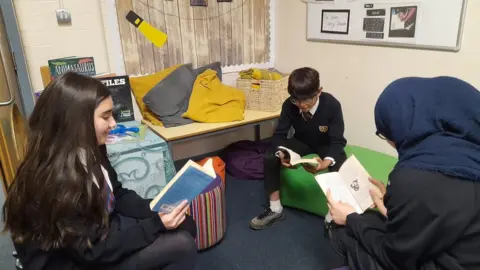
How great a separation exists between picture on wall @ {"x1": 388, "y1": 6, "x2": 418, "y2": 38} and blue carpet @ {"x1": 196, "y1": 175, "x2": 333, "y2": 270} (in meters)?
1.21

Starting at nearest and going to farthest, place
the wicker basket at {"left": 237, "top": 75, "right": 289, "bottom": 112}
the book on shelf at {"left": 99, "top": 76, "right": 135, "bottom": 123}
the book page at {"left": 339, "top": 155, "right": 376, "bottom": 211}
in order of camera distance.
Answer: the book page at {"left": 339, "top": 155, "right": 376, "bottom": 211} < the book on shelf at {"left": 99, "top": 76, "right": 135, "bottom": 123} < the wicker basket at {"left": 237, "top": 75, "right": 289, "bottom": 112}

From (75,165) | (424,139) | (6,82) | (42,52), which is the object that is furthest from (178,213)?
(42,52)

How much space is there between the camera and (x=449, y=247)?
0.90 meters

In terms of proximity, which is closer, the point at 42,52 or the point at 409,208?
the point at 409,208

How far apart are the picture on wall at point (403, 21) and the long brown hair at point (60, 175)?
1.78 meters

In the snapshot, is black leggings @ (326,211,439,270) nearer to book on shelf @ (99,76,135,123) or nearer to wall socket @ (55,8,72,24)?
book on shelf @ (99,76,135,123)

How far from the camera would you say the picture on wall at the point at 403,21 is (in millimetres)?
2076

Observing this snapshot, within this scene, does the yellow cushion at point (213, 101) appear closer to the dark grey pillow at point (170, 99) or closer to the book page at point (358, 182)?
the dark grey pillow at point (170, 99)

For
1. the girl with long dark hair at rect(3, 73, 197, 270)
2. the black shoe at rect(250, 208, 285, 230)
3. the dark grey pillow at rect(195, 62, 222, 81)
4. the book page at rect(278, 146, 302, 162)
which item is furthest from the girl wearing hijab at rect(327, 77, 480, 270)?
the dark grey pillow at rect(195, 62, 222, 81)

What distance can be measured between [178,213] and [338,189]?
2.24 ft

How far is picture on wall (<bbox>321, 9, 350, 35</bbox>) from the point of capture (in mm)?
2434

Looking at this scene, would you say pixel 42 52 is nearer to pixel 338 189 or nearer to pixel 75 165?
pixel 75 165

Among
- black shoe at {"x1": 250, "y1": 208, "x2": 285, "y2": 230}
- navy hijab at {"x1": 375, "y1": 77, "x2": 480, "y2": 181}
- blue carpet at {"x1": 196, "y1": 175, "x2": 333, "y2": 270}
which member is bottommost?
blue carpet at {"x1": 196, "y1": 175, "x2": 333, "y2": 270}

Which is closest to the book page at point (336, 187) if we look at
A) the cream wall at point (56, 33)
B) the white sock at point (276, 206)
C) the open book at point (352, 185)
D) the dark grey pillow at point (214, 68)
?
the open book at point (352, 185)
